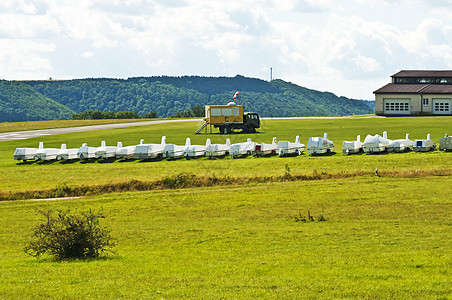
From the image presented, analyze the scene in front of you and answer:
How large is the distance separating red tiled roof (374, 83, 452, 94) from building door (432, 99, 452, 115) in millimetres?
1568

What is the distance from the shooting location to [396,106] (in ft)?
360

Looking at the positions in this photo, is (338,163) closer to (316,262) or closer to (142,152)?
(142,152)

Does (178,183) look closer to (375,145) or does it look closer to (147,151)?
(147,151)

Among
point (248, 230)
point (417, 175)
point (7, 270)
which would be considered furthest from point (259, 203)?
point (7, 270)

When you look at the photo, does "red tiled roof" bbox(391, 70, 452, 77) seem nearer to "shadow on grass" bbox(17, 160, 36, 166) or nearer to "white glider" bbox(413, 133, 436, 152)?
"white glider" bbox(413, 133, 436, 152)

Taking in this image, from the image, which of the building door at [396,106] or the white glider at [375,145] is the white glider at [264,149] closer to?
the white glider at [375,145]

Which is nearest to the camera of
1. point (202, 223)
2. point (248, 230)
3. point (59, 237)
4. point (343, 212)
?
point (59, 237)

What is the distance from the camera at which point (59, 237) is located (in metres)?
18.7

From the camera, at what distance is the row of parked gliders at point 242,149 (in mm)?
54094

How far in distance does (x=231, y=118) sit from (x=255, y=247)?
61.3 meters

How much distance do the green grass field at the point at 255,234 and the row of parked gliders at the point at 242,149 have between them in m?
2.41

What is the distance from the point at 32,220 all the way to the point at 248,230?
11.0m

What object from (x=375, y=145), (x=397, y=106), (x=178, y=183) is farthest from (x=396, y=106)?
(x=178, y=183)

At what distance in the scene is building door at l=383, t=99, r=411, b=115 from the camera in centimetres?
10869
